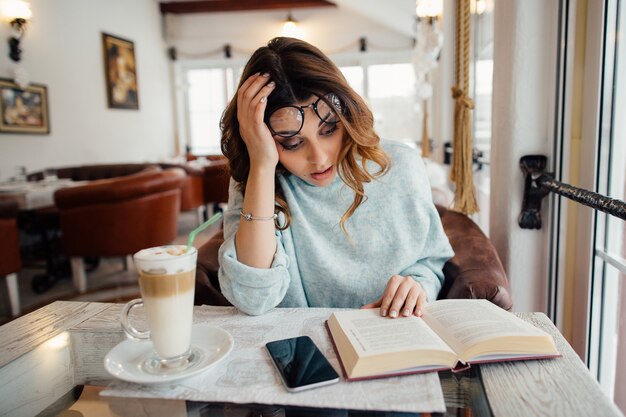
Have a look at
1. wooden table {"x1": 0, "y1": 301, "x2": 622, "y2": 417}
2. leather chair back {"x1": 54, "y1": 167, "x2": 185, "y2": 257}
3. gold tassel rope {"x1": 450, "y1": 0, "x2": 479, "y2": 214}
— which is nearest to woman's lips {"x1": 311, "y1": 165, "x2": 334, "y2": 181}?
wooden table {"x1": 0, "y1": 301, "x2": 622, "y2": 417}

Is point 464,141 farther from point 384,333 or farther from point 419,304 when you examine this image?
point 384,333

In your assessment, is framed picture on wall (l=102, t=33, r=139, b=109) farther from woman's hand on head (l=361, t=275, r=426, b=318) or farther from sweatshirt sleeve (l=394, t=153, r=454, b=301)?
woman's hand on head (l=361, t=275, r=426, b=318)

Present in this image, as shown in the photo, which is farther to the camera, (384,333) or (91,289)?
(91,289)

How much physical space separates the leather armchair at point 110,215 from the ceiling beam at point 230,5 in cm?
488

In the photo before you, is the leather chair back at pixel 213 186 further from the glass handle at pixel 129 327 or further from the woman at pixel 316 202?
the glass handle at pixel 129 327

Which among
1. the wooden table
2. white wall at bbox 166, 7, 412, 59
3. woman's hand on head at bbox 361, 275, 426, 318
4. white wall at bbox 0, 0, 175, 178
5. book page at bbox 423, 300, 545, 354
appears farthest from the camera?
white wall at bbox 166, 7, 412, 59

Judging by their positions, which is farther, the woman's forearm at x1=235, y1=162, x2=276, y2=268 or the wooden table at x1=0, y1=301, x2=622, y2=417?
the woman's forearm at x1=235, y1=162, x2=276, y2=268

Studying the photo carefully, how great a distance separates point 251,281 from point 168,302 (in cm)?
30

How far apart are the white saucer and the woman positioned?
16cm

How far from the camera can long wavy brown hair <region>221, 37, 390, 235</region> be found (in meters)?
1.04

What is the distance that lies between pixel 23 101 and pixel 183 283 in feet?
Answer: 17.2

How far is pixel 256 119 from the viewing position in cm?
100

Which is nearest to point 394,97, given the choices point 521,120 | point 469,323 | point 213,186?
point 213,186

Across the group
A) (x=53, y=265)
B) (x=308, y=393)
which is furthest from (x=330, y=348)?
(x=53, y=265)
